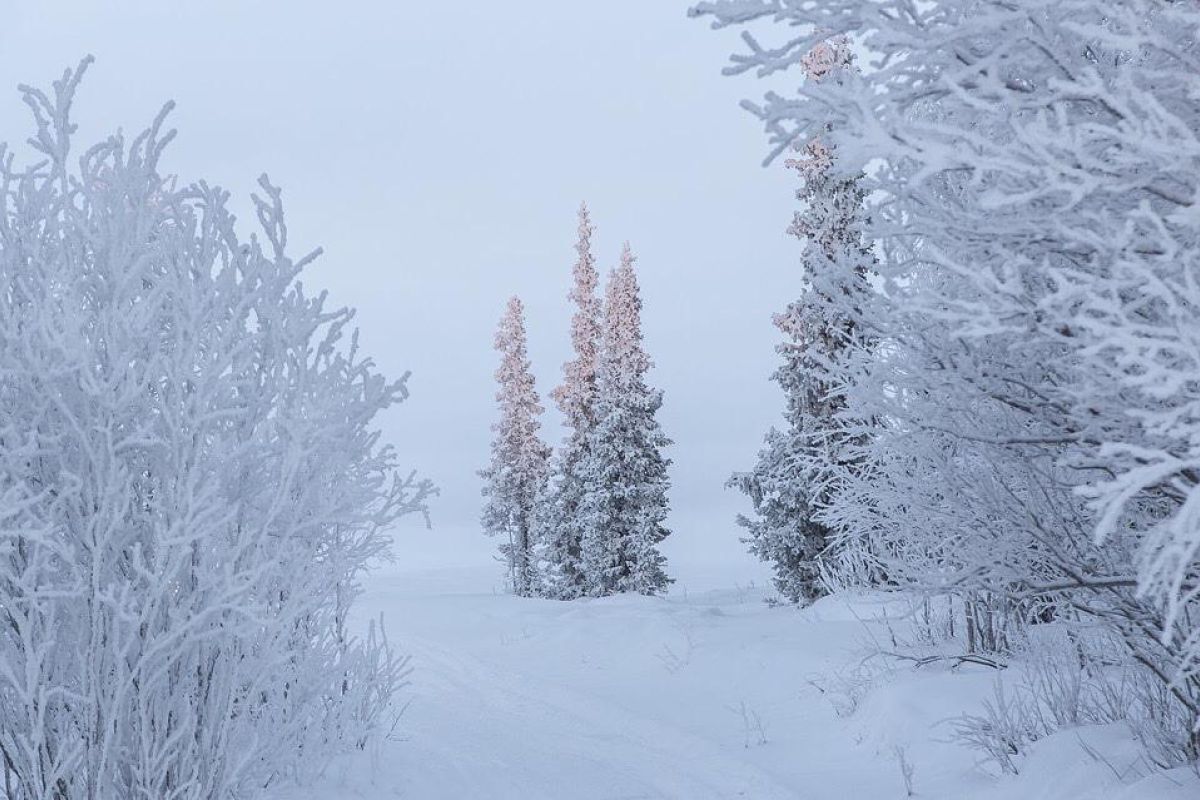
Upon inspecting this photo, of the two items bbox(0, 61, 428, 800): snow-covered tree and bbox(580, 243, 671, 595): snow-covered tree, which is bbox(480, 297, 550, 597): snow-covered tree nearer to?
bbox(580, 243, 671, 595): snow-covered tree

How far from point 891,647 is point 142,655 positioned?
31.2 feet

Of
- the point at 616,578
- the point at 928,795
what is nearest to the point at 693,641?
the point at 928,795

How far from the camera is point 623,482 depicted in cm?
3053

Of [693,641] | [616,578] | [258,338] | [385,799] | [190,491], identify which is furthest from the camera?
[616,578]

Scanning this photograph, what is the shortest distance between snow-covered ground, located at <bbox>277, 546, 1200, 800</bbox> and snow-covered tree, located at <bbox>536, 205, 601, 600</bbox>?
14675mm

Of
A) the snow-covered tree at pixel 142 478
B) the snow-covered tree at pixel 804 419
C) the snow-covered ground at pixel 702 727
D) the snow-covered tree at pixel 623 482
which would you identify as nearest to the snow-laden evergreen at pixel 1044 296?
the snow-covered ground at pixel 702 727

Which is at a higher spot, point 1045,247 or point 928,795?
point 1045,247

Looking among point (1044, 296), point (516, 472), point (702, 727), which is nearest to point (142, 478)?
point (1044, 296)

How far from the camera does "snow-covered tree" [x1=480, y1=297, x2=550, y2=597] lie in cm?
3875

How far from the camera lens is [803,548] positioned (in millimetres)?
20656

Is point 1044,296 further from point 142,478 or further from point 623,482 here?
point 623,482

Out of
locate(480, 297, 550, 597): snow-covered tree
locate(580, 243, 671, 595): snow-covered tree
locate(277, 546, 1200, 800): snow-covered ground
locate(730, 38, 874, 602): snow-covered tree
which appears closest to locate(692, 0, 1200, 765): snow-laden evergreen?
locate(277, 546, 1200, 800): snow-covered ground

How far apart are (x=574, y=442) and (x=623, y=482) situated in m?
4.18

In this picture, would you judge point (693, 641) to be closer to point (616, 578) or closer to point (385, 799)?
point (385, 799)
